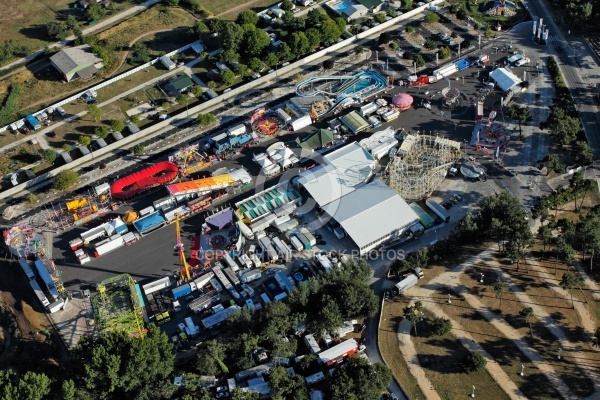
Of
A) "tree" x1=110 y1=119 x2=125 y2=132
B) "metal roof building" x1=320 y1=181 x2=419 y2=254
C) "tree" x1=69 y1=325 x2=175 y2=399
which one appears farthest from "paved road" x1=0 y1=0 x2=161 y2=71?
"tree" x1=69 y1=325 x2=175 y2=399

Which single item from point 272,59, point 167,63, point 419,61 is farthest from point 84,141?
point 419,61

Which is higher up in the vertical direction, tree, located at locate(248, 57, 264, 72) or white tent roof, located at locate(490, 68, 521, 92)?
tree, located at locate(248, 57, 264, 72)

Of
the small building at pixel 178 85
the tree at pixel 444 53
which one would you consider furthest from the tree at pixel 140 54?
the tree at pixel 444 53

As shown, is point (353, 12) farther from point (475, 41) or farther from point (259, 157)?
point (259, 157)

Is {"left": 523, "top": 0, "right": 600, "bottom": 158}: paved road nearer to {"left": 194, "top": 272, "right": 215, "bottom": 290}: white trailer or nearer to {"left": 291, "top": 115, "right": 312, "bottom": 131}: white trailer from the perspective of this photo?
{"left": 291, "top": 115, "right": 312, "bottom": 131}: white trailer

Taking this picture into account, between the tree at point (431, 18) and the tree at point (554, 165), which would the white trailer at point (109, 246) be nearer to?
the tree at point (554, 165)
